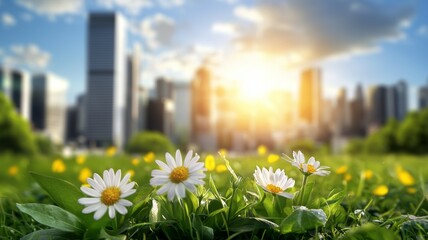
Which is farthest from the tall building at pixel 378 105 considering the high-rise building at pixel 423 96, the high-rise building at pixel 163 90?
the high-rise building at pixel 163 90

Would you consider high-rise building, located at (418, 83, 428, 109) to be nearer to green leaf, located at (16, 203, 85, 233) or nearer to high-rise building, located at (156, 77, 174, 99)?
high-rise building, located at (156, 77, 174, 99)

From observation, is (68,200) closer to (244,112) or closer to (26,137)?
(26,137)

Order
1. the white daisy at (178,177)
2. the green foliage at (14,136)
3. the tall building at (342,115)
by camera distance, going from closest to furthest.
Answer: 1. the white daisy at (178,177)
2. the green foliage at (14,136)
3. the tall building at (342,115)

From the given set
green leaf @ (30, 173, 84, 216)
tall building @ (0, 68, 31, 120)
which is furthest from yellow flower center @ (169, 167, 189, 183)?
tall building @ (0, 68, 31, 120)

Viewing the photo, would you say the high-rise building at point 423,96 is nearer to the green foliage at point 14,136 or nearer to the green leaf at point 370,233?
the green foliage at point 14,136

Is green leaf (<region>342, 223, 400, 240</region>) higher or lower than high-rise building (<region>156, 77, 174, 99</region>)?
lower

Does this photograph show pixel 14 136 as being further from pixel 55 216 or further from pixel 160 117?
pixel 160 117
